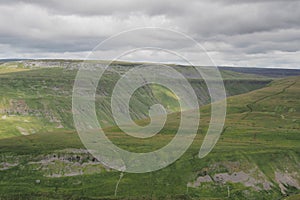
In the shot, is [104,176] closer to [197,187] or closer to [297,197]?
[197,187]

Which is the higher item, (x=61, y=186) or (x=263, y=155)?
(x=263, y=155)

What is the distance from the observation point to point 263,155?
19738cm

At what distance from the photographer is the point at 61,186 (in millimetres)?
178125

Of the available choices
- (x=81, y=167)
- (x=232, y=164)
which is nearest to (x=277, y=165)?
(x=232, y=164)

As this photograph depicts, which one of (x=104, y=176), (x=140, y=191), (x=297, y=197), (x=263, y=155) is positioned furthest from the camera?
(x=263, y=155)

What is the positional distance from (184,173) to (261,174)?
1421 inches

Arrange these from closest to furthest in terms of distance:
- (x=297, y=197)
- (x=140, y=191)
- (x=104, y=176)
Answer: (x=297, y=197), (x=140, y=191), (x=104, y=176)

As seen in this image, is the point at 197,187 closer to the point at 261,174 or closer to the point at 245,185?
the point at 245,185

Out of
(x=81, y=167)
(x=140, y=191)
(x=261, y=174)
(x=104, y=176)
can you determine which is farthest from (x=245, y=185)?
(x=81, y=167)

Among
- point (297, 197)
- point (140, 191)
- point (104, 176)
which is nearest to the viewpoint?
point (297, 197)

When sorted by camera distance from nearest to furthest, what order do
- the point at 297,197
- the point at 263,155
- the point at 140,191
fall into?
the point at 297,197
the point at 140,191
the point at 263,155

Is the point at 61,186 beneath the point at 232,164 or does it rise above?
beneath

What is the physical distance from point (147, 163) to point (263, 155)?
57.5 metres

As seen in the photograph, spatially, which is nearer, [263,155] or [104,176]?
[104,176]
